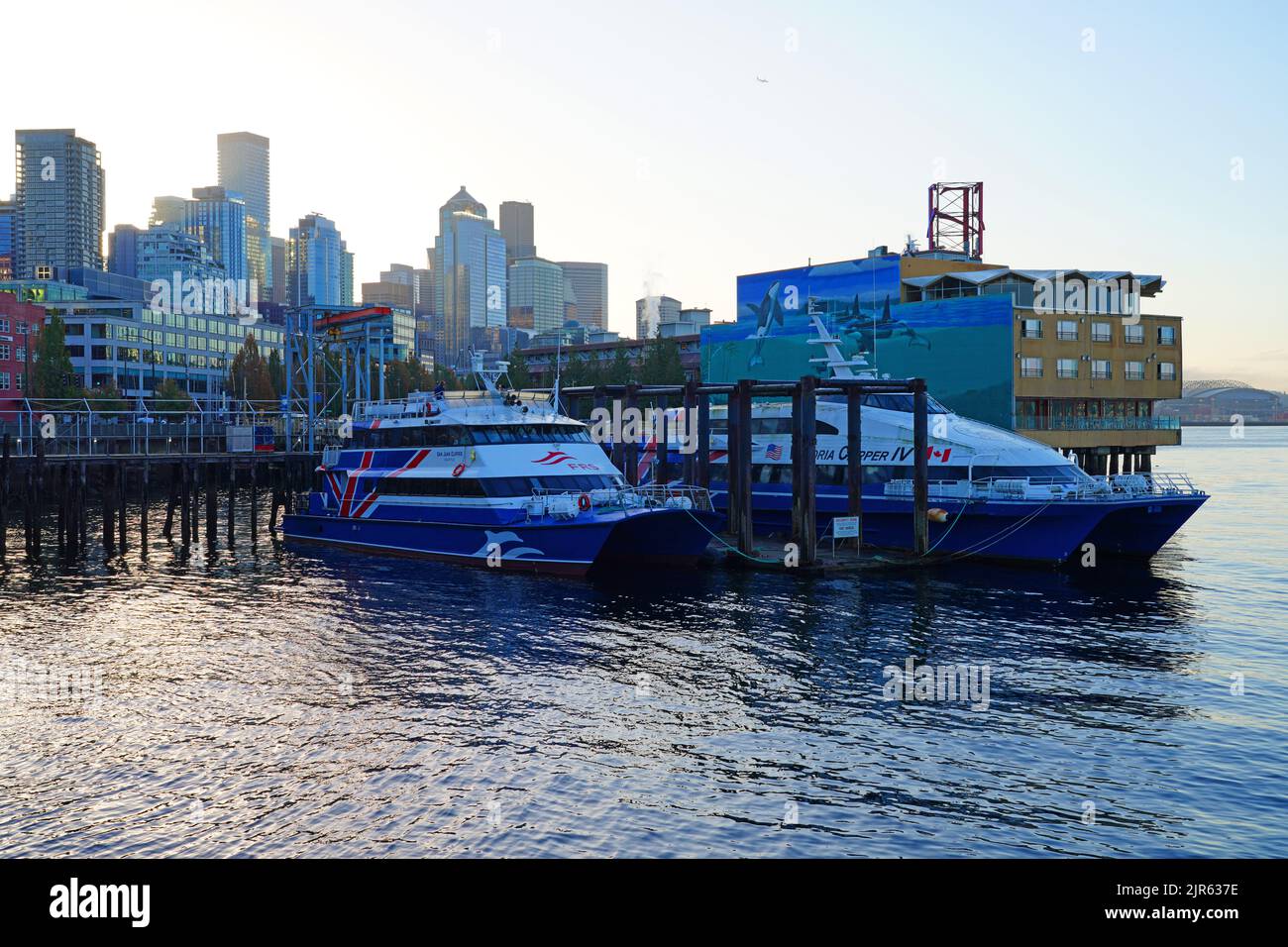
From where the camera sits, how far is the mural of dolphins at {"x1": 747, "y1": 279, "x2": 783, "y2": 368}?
88312 mm

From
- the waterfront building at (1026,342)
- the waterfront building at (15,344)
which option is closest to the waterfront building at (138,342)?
the waterfront building at (15,344)

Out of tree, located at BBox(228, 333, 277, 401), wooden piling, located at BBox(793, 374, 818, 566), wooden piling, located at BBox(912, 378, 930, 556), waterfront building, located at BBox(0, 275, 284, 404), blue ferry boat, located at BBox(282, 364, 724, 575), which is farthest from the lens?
waterfront building, located at BBox(0, 275, 284, 404)

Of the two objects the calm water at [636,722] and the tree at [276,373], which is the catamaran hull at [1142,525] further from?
the tree at [276,373]

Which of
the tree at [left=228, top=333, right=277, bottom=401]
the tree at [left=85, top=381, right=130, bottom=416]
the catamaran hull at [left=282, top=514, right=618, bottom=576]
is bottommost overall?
the catamaran hull at [left=282, top=514, right=618, bottom=576]

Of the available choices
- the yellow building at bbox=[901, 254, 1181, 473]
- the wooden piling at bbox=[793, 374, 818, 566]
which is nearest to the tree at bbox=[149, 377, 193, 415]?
the yellow building at bbox=[901, 254, 1181, 473]

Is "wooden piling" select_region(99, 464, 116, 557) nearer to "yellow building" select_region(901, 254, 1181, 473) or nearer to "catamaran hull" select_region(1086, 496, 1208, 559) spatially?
"catamaran hull" select_region(1086, 496, 1208, 559)

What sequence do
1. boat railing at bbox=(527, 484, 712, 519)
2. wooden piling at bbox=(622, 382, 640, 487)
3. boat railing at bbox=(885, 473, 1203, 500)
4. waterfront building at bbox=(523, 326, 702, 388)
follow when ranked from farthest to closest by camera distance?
1. waterfront building at bbox=(523, 326, 702, 388)
2. wooden piling at bbox=(622, 382, 640, 487)
3. boat railing at bbox=(885, 473, 1203, 500)
4. boat railing at bbox=(527, 484, 712, 519)

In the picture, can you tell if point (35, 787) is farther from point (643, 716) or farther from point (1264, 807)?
point (1264, 807)

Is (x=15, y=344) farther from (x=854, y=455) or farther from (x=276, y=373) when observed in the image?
(x=854, y=455)

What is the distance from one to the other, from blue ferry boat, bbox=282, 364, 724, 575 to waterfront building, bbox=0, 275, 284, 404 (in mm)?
95795

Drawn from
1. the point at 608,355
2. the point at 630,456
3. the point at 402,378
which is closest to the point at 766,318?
the point at 630,456

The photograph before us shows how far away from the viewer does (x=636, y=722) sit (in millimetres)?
21938
